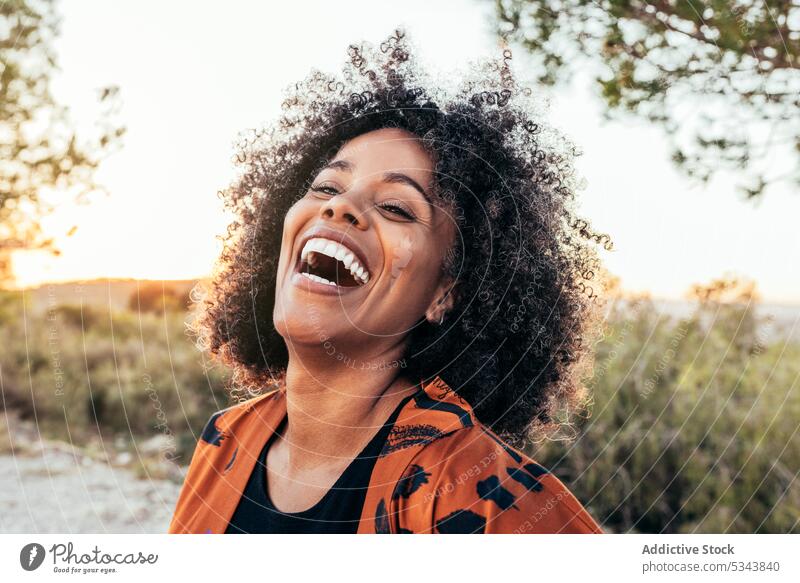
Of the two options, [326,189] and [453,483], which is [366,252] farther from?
[453,483]

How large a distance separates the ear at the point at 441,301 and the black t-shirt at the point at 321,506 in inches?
5.3

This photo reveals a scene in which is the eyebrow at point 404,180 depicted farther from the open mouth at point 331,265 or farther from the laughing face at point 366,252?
the open mouth at point 331,265

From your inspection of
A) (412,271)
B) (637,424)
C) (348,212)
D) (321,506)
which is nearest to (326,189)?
(348,212)

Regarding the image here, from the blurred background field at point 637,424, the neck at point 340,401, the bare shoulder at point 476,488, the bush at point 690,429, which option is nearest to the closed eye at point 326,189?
the neck at point 340,401

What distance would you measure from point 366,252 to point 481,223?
191 mm

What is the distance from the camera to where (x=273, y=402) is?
1.14m

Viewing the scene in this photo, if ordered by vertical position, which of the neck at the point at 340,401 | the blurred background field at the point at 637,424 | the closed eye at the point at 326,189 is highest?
the closed eye at the point at 326,189

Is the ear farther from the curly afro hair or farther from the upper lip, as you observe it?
the upper lip

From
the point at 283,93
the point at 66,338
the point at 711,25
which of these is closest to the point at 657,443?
the point at 711,25

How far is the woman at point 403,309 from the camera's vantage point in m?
0.98

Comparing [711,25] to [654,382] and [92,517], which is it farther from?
[92,517]

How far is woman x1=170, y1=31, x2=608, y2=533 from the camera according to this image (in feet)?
3.23

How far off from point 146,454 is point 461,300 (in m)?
1.62

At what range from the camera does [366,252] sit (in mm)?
1021
